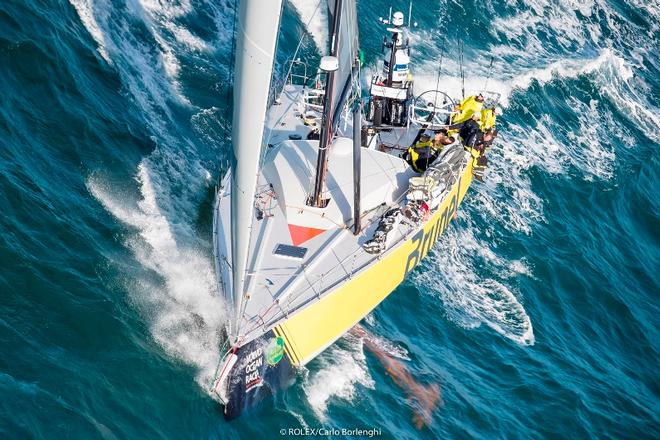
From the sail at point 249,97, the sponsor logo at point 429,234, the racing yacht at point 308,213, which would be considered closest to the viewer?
the sail at point 249,97

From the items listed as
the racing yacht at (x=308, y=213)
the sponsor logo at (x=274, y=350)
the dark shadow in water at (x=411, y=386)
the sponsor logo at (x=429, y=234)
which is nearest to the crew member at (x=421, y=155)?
the racing yacht at (x=308, y=213)

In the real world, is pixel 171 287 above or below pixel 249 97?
below

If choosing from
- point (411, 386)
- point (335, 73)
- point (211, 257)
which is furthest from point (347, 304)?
point (335, 73)

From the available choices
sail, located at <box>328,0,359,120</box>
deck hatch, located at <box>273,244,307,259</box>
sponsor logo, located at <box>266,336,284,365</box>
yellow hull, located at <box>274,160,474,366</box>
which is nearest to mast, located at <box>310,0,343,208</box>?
sail, located at <box>328,0,359,120</box>

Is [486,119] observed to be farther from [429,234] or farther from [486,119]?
[429,234]

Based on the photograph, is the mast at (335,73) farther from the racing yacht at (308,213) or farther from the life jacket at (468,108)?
the life jacket at (468,108)

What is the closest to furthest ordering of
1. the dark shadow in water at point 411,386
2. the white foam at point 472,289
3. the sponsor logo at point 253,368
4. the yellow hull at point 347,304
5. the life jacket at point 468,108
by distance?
the sponsor logo at point 253,368 → the yellow hull at point 347,304 → the dark shadow in water at point 411,386 → the white foam at point 472,289 → the life jacket at point 468,108

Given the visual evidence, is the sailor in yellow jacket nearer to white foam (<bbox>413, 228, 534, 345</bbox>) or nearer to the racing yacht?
the racing yacht
